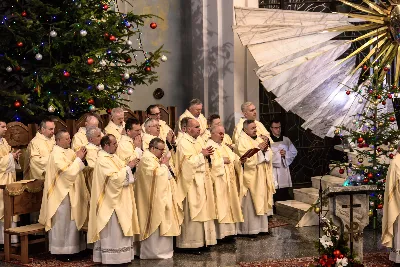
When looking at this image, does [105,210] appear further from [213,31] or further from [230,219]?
[213,31]

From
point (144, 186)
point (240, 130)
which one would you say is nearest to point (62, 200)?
point (144, 186)

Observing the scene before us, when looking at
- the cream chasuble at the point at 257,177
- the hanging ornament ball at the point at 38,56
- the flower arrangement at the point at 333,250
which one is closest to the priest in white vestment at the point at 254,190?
the cream chasuble at the point at 257,177

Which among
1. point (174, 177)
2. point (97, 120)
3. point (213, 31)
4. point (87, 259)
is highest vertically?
point (213, 31)

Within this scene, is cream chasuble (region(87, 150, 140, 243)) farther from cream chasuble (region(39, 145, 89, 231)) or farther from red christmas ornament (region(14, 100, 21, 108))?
red christmas ornament (region(14, 100, 21, 108))

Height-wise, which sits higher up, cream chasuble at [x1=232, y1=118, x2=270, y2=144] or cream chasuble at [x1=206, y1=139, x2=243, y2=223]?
cream chasuble at [x1=232, y1=118, x2=270, y2=144]

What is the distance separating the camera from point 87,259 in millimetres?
12086

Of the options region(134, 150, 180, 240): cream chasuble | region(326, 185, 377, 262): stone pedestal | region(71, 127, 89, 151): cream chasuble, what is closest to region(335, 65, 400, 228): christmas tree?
region(326, 185, 377, 262): stone pedestal

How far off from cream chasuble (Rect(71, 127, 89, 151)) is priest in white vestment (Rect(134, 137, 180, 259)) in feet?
5.60

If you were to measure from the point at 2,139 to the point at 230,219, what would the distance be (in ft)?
11.2

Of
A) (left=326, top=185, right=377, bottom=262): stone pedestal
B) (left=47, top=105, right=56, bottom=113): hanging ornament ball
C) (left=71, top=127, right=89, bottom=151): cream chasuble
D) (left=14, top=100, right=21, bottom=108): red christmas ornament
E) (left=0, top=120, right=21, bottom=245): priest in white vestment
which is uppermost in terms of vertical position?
(left=14, top=100, right=21, bottom=108): red christmas ornament

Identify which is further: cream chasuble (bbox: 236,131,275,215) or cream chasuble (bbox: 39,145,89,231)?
cream chasuble (bbox: 236,131,275,215)

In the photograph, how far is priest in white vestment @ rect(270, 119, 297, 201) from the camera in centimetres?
1506

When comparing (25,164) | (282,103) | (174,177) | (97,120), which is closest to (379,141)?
(282,103)

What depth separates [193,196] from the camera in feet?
40.7
